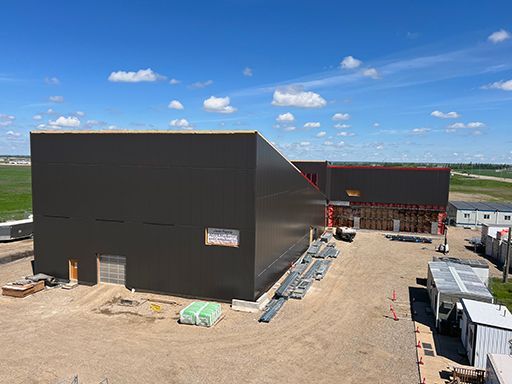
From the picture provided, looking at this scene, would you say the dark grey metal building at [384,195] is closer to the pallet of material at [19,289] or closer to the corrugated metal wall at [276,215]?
the corrugated metal wall at [276,215]

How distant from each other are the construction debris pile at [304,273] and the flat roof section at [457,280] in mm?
8181

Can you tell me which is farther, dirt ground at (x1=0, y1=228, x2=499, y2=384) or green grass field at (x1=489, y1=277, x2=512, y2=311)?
green grass field at (x1=489, y1=277, x2=512, y2=311)

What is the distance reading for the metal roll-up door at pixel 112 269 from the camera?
26.2m

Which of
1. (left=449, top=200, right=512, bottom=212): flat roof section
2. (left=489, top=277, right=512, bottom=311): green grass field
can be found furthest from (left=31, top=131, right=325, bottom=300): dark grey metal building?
(left=449, top=200, right=512, bottom=212): flat roof section

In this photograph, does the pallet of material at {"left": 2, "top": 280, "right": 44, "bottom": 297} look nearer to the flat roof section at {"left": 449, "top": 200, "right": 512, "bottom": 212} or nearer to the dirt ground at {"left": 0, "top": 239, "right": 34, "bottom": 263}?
the dirt ground at {"left": 0, "top": 239, "right": 34, "bottom": 263}

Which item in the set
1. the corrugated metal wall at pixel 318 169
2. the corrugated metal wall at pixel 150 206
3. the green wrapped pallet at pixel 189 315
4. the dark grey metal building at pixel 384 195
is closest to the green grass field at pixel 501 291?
the corrugated metal wall at pixel 150 206

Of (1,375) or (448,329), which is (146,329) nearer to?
(1,375)

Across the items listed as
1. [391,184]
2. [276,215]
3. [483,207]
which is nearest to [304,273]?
[276,215]

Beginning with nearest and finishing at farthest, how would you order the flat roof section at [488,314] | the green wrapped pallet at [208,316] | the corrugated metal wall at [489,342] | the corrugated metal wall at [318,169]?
1. the corrugated metal wall at [489,342]
2. the flat roof section at [488,314]
3. the green wrapped pallet at [208,316]
4. the corrugated metal wall at [318,169]

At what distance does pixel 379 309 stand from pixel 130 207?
16653 millimetres

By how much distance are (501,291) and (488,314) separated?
474 inches

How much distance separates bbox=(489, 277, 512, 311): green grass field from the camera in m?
25.7

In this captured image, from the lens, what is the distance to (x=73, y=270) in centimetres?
2717

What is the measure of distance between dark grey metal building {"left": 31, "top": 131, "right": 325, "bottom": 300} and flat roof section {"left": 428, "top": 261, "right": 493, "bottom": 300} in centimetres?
1041
